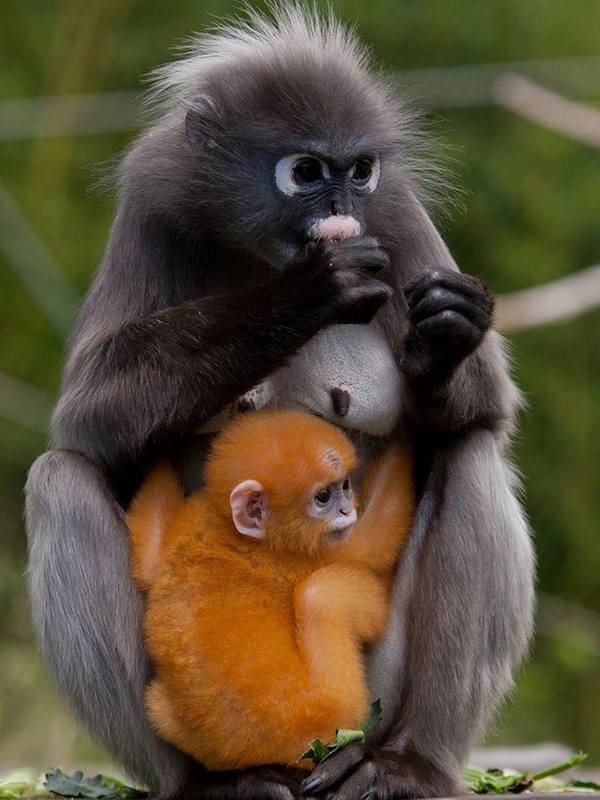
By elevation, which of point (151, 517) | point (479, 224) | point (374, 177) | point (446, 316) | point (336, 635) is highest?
point (479, 224)

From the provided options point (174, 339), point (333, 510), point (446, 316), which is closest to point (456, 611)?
point (333, 510)

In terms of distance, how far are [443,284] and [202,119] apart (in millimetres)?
964

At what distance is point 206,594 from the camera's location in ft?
13.7

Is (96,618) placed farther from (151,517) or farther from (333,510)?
(333,510)

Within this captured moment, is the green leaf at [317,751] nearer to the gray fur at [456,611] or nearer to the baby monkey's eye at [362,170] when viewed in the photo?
the gray fur at [456,611]

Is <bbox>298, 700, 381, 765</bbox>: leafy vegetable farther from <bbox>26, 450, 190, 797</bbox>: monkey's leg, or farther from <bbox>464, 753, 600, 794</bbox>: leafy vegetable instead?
<bbox>464, 753, 600, 794</bbox>: leafy vegetable

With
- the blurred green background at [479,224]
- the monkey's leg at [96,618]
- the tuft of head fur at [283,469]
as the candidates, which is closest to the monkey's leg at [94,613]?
the monkey's leg at [96,618]

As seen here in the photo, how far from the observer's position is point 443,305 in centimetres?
442

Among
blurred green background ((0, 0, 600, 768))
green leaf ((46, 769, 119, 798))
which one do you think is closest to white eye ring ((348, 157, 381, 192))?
green leaf ((46, 769, 119, 798))

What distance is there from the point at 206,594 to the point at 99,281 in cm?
117

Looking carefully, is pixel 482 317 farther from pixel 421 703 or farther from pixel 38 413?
pixel 38 413

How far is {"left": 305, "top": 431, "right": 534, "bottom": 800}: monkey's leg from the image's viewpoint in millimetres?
4465

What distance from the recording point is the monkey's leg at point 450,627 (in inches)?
176

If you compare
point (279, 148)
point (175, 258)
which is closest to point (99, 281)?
point (175, 258)
